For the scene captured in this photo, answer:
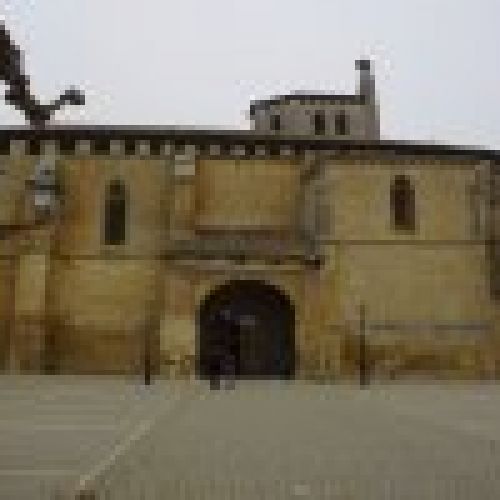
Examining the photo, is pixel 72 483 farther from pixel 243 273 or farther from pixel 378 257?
pixel 378 257

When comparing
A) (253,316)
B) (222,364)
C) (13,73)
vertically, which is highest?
(13,73)

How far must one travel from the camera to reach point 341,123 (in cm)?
6138

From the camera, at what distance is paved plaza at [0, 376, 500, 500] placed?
8.84 meters

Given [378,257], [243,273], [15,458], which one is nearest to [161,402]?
[15,458]

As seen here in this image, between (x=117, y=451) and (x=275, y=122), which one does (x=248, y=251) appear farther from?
(x=275, y=122)

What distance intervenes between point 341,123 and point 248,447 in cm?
5043

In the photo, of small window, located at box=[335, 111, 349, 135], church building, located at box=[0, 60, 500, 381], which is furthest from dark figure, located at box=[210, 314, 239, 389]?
small window, located at box=[335, 111, 349, 135]

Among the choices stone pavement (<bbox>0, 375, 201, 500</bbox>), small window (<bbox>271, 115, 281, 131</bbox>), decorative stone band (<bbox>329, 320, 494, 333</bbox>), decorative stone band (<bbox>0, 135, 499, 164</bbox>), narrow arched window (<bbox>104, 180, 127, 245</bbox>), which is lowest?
stone pavement (<bbox>0, 375, 201, 500</bbox>)

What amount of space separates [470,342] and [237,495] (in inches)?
1099

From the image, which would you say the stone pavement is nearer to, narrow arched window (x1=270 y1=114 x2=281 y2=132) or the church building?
the church building

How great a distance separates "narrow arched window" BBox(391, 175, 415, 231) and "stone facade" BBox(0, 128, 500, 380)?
10.3 inches

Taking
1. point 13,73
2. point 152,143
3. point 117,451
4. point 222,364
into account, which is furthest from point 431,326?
point 13,73

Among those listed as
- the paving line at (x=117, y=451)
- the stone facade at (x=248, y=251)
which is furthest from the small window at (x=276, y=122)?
the paving line at (x=117, y=451)

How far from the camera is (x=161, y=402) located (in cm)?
2116
